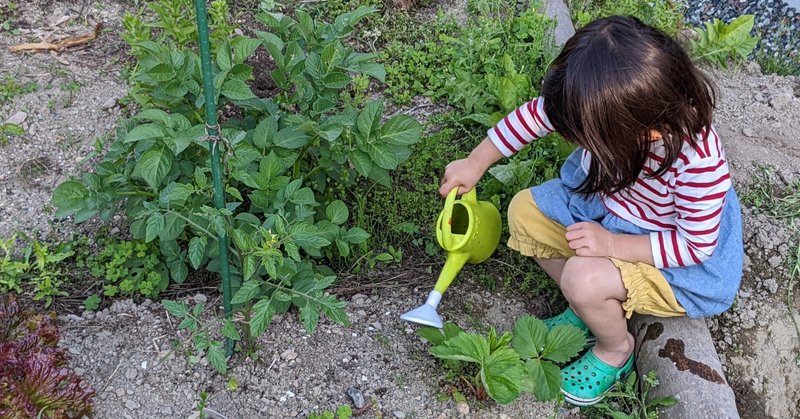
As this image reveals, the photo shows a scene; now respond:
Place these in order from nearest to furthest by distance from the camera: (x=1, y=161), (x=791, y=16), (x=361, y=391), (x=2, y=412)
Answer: (x=2, y=412) → (x=361, y=391) → (x=1, y=161) → (x=791, y=16)

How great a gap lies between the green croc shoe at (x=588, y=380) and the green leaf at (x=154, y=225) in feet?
3.96

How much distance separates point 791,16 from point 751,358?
2.60m

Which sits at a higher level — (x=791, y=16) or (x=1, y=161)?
(x=791, y=16)

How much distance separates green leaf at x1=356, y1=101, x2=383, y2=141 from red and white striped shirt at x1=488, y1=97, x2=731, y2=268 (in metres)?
0.35

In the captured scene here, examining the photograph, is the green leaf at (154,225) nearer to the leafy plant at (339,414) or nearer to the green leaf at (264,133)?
the green leaf at (264,133)

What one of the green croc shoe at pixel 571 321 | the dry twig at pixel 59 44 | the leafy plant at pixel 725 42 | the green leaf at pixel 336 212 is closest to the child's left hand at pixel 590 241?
the green croc shoe at pixel 571 321

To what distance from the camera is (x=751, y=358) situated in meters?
2.34

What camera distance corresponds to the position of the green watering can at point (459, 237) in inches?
88.9

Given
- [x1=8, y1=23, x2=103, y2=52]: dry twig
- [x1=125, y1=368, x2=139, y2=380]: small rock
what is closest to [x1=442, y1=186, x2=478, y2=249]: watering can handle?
[x1=125, y1=368, x2=139, y2=380]: small rock

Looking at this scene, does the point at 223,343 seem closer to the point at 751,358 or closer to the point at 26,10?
the point at 751,358

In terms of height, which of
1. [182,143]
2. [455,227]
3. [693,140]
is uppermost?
[693,140]

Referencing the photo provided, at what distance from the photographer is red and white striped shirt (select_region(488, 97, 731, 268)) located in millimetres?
1910

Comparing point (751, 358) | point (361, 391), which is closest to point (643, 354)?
point (751, 358)

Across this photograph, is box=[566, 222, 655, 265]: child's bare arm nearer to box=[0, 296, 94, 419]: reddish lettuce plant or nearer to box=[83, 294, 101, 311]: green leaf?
box=[0, 296, 94, 419]: reddish lettuce plant
